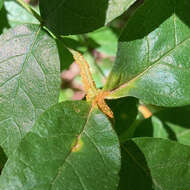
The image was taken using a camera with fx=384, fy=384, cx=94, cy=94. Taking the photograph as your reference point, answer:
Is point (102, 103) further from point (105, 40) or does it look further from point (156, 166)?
point (105, 40)

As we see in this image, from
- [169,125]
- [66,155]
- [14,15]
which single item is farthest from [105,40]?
[66,155]

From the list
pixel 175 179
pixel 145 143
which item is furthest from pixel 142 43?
pixel 175 179

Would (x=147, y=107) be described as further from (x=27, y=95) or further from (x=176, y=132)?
(x=27, y=95)

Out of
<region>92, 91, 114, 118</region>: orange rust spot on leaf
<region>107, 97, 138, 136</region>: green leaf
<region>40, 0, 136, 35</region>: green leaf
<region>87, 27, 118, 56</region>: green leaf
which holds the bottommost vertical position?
<region>107, 97, 138, 136</region>: green leaf

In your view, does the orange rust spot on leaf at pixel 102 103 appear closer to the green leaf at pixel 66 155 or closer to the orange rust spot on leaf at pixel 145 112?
the green leaf at pixel 66 155

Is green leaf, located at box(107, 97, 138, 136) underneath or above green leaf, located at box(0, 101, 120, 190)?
underneath

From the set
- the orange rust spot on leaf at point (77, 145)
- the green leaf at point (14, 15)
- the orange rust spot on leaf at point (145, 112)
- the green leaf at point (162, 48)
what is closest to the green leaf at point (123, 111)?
the orange rust spot on leaf at point (145, 112)

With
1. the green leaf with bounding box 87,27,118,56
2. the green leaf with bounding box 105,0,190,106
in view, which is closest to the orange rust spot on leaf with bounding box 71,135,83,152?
the green leaf with bounding box 105,0,190,106

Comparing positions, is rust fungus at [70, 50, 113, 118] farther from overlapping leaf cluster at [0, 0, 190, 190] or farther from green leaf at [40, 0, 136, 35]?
green leaf at [40, 0, 136, 35]
